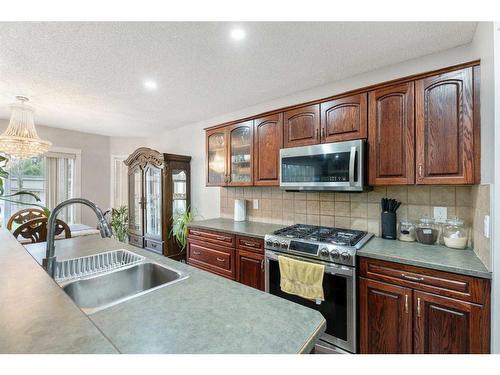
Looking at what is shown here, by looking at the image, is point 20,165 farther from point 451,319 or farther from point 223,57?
point 451,319

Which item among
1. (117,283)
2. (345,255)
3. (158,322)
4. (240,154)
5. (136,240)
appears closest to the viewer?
(158,322)

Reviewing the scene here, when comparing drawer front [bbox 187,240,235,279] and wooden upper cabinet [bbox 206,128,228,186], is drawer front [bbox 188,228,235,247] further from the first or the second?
wooden upper cabinet [bbox 206,128,228,186]

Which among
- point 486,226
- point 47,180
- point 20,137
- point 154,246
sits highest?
point 20,137

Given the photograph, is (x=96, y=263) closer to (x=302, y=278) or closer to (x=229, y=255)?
(x=229, y=255)

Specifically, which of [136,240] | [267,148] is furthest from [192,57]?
[136,240]

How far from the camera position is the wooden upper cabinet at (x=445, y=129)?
1.52 meters

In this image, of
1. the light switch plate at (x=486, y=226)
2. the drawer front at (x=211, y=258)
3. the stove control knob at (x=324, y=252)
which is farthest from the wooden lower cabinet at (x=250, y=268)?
the light switch plate at (x=486, y=226)

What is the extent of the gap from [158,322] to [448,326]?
1652 mm

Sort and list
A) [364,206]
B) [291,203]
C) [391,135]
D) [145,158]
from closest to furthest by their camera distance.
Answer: [391,135], [364,206], [291,203], [145,158]

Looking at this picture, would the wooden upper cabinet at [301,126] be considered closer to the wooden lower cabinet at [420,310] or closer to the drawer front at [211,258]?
the wooden lower cabinet at [420,310]

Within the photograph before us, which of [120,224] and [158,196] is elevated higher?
[158,196]

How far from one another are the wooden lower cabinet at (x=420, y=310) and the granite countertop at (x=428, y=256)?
0.04m

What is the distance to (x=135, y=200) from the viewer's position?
13.6 ft

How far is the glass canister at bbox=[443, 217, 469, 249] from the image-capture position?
1710 mm
